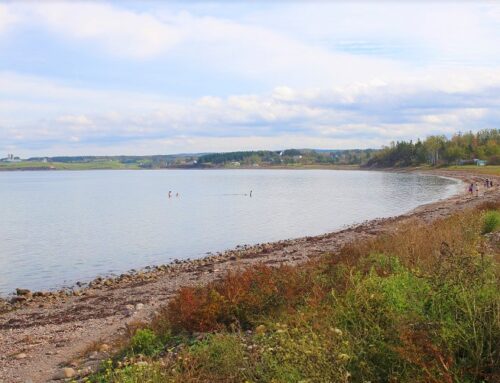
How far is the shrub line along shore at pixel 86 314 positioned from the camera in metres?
10.6

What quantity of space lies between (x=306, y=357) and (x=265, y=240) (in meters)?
33.3

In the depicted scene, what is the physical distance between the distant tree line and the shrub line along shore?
129 meters

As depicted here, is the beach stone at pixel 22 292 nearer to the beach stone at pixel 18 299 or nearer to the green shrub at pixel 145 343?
the beach stone at pixel 18 299

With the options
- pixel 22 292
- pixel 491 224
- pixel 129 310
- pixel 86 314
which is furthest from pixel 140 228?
pixel 491 224

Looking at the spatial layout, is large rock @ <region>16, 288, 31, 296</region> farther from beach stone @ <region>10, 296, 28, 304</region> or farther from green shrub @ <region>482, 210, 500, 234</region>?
green shrub @ <region>482, 210, 500, 234</region>

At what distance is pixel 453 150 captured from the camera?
14800cm

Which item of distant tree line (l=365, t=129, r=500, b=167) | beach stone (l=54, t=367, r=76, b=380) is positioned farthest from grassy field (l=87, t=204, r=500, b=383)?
distant tree line (l=365, t=129, r=500, b=167)

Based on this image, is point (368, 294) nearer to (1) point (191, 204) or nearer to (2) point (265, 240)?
(2) point (265, 240)

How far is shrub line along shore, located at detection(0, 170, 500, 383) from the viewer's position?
418 inches

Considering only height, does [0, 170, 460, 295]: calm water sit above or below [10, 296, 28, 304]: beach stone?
below

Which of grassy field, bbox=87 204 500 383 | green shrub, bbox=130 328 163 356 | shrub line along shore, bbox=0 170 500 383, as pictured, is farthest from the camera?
shrub line along shore, bbox=0 170 500 383

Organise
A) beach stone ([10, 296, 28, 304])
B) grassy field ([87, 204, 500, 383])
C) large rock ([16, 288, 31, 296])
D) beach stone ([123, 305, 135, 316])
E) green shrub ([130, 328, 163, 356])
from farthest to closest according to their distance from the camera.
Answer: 1. large rock ([16, 288, 31, 296])
2. beach stone ([10, 296, 28, 304])
3. beach stone ([123, 305, 135, 316])
4. green shrub ([130, 328, 163, 356])
5. grassy field ([87, 204, 500, 383])

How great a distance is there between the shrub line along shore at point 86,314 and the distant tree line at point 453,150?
128578 millimetres

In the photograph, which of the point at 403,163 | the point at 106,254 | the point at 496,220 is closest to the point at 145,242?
the point at 106,254
